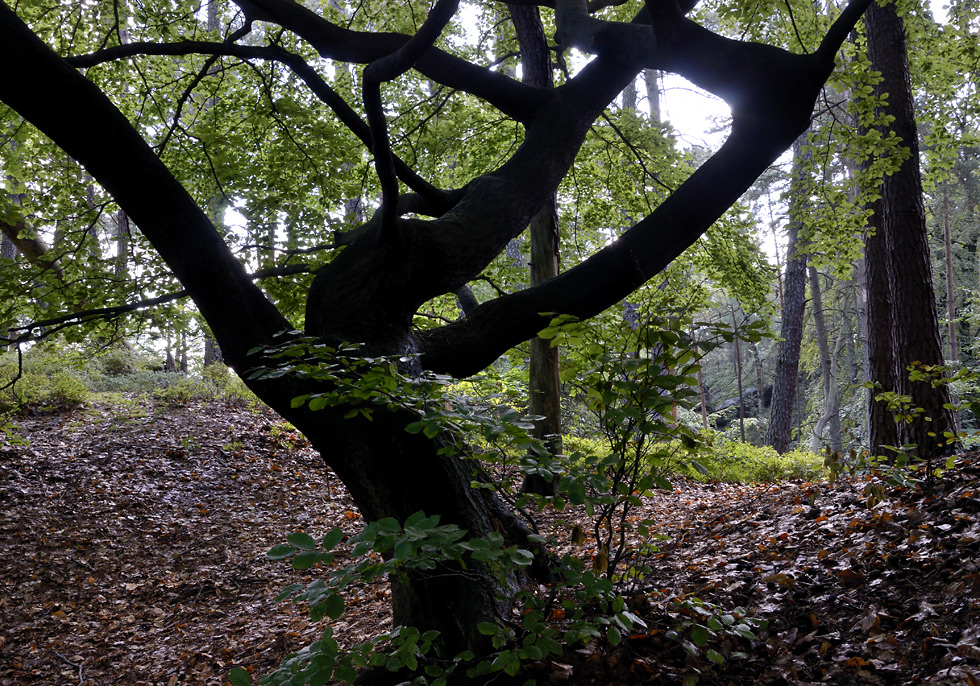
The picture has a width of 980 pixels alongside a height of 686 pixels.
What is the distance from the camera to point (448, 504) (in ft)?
8.41

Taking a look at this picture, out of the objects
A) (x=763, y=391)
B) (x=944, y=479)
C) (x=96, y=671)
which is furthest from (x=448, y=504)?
(x=763, y=391)

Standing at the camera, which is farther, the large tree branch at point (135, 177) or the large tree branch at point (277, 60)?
the large tree branch at point (277, 60)

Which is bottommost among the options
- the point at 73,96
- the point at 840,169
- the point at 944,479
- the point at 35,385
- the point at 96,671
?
the point at 96,671

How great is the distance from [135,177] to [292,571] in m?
4.37

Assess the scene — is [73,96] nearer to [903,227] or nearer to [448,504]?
[448,504]

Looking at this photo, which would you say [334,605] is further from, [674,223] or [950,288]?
[950,288]

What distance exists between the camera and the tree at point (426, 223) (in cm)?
250

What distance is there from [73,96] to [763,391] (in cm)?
2588

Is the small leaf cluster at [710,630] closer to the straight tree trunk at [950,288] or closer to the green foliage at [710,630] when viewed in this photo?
the green foliage at [710,630]

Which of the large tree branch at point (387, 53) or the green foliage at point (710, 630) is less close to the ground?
the large tree branch at point (387, 53)

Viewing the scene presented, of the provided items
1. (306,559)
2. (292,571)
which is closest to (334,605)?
(306,559)

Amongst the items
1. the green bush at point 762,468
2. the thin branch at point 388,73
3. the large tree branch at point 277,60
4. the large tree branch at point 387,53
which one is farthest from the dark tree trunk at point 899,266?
the thin branch at point 388,73

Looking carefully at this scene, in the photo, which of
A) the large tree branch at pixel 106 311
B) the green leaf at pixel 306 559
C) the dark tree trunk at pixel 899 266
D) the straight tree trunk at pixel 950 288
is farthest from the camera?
the straight tree trunk at pixel 950 288

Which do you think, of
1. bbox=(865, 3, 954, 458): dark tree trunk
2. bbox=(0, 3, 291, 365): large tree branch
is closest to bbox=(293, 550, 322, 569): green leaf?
bbox=(0, 3, 291, 365): large tree branch
